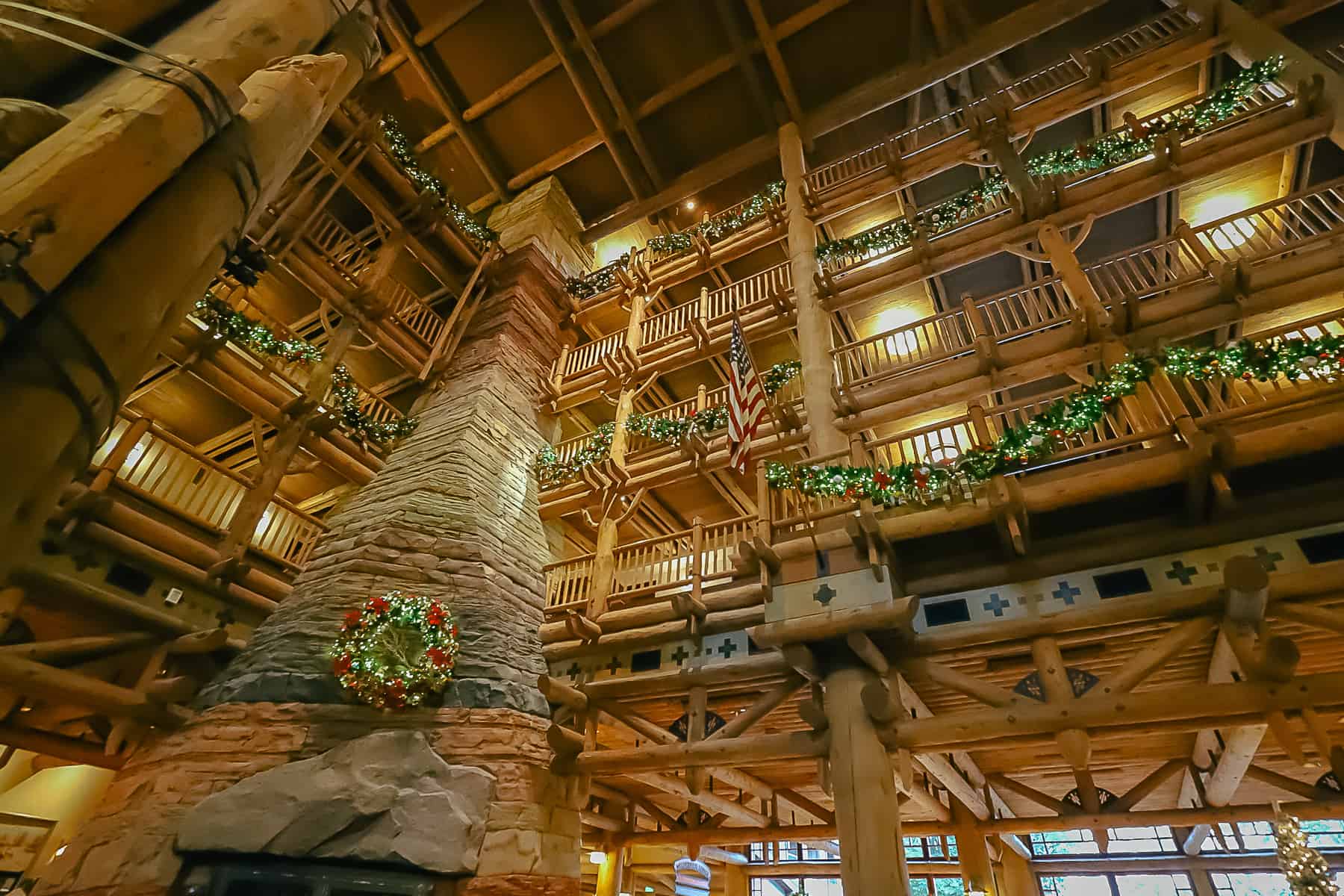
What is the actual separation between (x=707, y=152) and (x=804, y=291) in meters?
7.22

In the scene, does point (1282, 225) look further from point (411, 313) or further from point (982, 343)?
point (411, 313)

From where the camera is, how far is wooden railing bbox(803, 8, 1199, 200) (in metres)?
9.96

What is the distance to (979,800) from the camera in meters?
8.81

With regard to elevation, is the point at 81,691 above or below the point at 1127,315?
below

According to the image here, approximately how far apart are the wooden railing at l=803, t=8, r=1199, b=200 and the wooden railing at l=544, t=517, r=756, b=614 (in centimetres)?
682

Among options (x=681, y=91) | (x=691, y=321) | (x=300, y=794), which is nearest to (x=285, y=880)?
(x=300, y=794)

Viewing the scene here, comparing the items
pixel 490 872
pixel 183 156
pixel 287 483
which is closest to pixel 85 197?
pixel 183 156

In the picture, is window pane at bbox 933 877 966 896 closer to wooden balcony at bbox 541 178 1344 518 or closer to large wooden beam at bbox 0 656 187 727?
wooden balcony at bbox 541 178 1344 518

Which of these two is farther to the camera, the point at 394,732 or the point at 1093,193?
the point at 1093,193

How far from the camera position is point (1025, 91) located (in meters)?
10.8

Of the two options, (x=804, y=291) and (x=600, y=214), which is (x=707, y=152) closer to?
(x=600, y=214)

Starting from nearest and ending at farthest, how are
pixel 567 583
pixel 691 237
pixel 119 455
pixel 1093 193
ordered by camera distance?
pixel 119 455
pixel 1093 193
pixel 567 583
pixel 691 237

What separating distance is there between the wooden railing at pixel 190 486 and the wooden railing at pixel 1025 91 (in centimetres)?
1074

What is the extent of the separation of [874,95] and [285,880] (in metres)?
15.7
